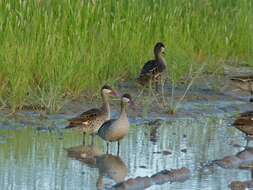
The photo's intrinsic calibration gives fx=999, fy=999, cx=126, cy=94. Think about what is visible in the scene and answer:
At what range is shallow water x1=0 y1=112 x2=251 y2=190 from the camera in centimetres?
874

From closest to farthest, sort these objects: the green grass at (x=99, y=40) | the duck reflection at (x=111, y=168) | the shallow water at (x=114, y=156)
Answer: the shallow water at (x=114, y=156) → the duck reflection at (x=111, y=168) → the green grass at (x=99, y=40)

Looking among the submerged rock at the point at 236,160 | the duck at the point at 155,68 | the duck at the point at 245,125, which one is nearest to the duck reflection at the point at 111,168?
the submerged rock at the point at 236,160

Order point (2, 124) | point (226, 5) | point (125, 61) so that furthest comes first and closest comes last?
point (226, 5) → point (125, 61) → point (2, 124)

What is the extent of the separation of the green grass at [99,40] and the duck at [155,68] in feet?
0.67

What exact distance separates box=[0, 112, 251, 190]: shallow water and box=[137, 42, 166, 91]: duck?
196 centimetres

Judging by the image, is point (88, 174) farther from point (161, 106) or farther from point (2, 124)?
point (161, 106)

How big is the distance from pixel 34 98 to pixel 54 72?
21.5 inches

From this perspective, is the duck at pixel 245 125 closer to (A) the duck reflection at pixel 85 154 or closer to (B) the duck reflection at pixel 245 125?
(B) the duck reflection at pixel 245 125

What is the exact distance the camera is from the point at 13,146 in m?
10.0


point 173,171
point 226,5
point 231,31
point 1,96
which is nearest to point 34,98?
point 1,96

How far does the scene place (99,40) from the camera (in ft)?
45.3

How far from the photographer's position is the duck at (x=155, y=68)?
46.5ft

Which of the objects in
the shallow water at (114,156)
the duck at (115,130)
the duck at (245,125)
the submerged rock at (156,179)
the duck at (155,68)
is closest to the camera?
the submerged rock at (156,179)

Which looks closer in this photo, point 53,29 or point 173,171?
point 173,171
